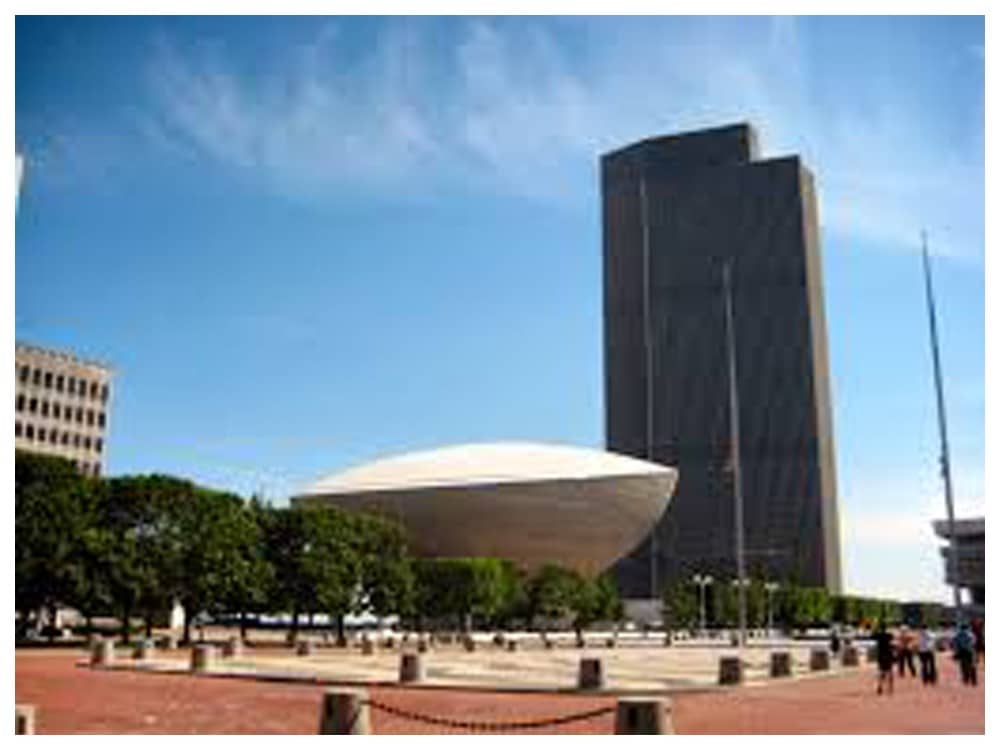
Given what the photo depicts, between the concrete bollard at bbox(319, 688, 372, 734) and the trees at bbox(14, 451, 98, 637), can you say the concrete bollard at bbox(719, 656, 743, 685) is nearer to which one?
the concrete bollard at bbox(319, 688, 372, 734)

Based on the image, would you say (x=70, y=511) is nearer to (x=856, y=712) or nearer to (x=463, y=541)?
(x=856, y=712)

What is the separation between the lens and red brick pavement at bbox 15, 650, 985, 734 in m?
21.0

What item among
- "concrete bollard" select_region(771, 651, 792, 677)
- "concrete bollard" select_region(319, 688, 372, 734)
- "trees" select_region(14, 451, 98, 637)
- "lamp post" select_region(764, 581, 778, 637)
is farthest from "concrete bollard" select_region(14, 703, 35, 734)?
"lamp post" select_region(764, 581, 778, 637)

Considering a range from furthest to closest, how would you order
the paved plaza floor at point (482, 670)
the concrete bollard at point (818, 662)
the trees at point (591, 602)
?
the trees at point (591, 602) < the concrete bollard at point (818, 662) < the paved plaza floor at point (482, 670)

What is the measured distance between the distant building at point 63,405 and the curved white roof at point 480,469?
3309 centimetres

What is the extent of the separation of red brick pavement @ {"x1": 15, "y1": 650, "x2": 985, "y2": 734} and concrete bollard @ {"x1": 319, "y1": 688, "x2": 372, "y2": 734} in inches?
103

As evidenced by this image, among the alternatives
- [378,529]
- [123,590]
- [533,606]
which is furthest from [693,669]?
[533,606]

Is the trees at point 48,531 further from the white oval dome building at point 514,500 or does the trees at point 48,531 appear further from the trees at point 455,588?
the white oval dome building at point 514,500

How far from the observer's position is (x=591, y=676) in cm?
2980

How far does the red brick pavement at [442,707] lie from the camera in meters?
21.0

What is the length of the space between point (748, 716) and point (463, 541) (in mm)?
108432

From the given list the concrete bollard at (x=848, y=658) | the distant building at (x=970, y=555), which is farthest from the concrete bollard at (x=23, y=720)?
the distant building at (x=970, y=555)

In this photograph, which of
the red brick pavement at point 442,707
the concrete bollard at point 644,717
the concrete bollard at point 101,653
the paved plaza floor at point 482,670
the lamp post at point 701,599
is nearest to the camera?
the concrete bollard at point 644,717

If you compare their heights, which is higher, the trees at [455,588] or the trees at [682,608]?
the trees at [455,588]
